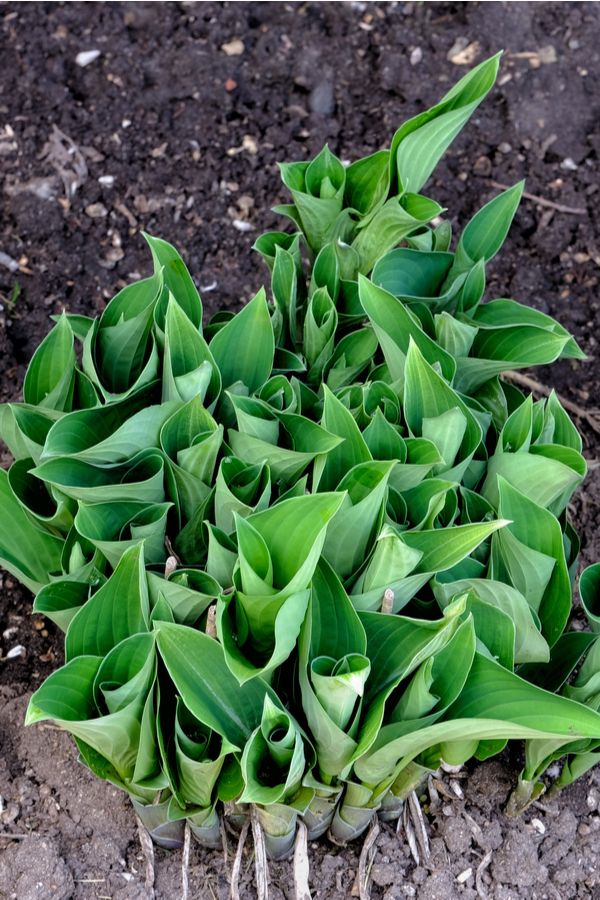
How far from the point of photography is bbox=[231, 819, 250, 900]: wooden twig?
1.90 m

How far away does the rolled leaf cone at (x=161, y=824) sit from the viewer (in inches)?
73.3

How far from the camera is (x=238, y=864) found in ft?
6.28

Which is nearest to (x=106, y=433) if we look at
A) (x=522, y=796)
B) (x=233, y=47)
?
(x=522, y=796)

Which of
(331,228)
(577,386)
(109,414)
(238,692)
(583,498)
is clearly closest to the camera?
(238,692)

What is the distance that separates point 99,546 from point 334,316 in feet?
2.28

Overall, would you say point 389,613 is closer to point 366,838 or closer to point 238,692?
point 238,692

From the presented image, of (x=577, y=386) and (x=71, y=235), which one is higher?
(x=71, y=235)

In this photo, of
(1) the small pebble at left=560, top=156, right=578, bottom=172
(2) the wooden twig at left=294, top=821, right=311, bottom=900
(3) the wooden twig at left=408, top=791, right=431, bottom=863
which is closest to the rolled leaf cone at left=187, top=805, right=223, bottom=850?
A: (2) the wooden twig at left=294, top=821, right=311, bottom=900

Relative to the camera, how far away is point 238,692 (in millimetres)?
1687

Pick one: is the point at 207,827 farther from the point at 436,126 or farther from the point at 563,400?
the point at 563,400

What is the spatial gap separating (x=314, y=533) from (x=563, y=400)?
170 cm

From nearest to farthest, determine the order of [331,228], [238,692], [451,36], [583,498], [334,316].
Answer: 1. [238,692]
2. [334,316]
3. [331,228]
4. [583,498]
5. [451,36]

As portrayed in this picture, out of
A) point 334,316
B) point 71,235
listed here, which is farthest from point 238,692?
point 71,235

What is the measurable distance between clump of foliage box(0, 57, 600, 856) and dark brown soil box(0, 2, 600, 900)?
86 cm
